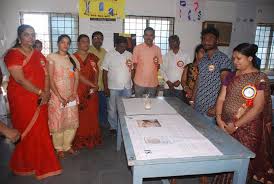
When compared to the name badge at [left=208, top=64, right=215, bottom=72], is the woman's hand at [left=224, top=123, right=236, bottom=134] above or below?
below

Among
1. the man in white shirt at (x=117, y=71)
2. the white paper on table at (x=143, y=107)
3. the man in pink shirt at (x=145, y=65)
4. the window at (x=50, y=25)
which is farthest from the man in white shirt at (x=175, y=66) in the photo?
the window at (x=50, y=25)

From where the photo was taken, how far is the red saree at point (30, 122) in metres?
2.35

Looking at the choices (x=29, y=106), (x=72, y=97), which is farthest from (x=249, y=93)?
(x=29, y=106)

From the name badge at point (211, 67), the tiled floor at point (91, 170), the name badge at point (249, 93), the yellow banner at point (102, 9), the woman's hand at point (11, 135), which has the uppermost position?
the yellow banner at point (102, 9)

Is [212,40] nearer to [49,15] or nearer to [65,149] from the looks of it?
[65,149]

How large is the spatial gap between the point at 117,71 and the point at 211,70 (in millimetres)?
1538

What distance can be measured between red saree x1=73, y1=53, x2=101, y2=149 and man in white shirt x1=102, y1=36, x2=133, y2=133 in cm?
34

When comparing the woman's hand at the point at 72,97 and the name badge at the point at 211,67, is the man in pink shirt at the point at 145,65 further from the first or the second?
the name badge at the point at 211,67

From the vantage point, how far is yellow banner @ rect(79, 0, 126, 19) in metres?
5.02

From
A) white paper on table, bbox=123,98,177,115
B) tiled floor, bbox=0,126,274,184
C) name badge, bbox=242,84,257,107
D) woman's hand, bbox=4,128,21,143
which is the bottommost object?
tiled floor, bbox=0,126,274,184

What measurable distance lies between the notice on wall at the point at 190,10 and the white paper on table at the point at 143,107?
3.34m

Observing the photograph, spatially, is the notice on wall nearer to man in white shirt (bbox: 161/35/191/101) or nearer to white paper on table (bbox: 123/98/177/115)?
man in white shirt (bbox: 161/35/191/101)

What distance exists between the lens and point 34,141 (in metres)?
2.46

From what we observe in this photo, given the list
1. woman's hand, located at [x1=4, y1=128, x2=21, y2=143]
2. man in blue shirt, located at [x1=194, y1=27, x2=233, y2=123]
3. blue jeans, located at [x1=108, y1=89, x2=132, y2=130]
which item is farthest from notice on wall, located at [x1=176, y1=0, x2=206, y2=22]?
woman's hand, located at [x1=4, y1=128, x2=21, y2=143]
